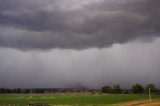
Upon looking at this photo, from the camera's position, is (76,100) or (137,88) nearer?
(76,100)

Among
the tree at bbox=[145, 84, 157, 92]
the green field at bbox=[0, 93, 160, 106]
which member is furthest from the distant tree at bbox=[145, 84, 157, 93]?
the green field at bbox=[0, 93, 160, 106]

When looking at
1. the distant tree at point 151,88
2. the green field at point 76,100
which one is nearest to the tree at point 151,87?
the distant tree at point 151,88

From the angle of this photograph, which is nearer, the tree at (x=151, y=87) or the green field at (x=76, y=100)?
the green field at (x=76, y=100)

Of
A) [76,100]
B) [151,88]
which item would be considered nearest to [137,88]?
[151,88]

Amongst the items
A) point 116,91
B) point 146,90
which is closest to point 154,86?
point 146,90

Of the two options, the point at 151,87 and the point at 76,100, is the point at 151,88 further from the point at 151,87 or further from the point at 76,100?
the point at 76,100

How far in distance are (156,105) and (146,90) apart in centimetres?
12209

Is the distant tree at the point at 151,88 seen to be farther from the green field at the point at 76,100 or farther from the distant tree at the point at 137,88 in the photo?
the green field at the point at 76,100

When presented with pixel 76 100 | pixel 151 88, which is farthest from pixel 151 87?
pixel 76 100

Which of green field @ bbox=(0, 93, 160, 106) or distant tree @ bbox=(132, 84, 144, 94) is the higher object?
distant tree @ bbox=(132, 84, 144, 94)

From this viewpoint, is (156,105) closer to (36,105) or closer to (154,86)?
(36,105)

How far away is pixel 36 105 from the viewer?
69812 millimetres

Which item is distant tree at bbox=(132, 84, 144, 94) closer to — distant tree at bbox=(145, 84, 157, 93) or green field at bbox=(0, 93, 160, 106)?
distant tree at bbox=(145, 84, 157, 93)

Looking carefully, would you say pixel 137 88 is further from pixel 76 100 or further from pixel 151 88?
pixel 76 100
